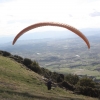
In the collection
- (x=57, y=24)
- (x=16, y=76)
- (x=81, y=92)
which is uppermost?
(x=57, y=24)

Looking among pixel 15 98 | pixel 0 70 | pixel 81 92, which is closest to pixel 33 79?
pixel 0 70

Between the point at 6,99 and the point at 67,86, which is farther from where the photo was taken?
the point at 67,86

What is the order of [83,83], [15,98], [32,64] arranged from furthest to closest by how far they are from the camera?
[32,64] < [83,83] < [15,98]

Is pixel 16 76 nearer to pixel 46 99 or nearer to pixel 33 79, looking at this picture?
pixel 33 79

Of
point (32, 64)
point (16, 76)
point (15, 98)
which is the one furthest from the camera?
point (32, 64)

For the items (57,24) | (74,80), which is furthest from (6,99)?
(74,80)

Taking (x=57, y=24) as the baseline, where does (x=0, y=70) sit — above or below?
below

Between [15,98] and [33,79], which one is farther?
[33,79]

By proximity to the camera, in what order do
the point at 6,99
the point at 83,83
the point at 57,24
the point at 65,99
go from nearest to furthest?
the point at 57,24
the point at 6,99
the point at 65,99
the point at 83,83

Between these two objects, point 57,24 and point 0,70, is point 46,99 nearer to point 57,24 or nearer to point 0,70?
point 57,24
